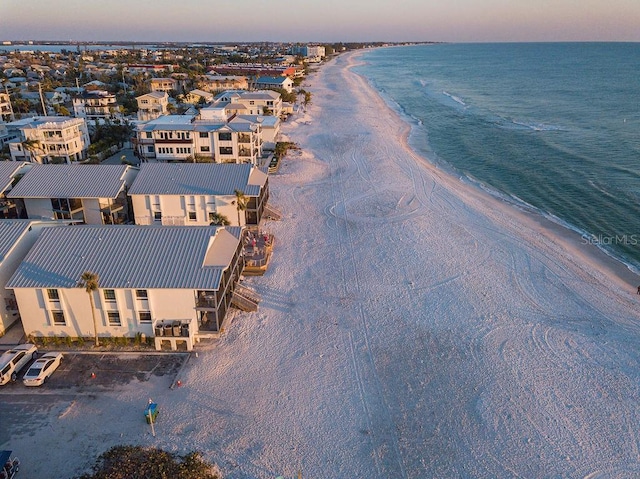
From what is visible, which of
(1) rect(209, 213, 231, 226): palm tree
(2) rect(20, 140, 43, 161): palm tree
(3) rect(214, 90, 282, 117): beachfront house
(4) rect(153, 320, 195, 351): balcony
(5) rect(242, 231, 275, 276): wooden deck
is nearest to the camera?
(4) rect(153, 320, 195, 351): balcony

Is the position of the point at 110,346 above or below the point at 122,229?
below

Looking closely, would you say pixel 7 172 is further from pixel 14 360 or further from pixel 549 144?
pixel 549 144

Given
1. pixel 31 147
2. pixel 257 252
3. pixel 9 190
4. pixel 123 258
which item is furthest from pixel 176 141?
pixel 123 258

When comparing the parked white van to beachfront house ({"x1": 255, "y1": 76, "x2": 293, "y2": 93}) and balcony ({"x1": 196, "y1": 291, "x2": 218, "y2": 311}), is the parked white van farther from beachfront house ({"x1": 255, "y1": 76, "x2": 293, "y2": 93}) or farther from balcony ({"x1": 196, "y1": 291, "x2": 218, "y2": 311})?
beachfront house ({"x1": 255, "y1": 76, "x2": 293, "y2": 93})

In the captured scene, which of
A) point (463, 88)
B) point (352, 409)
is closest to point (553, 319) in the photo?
point (352, 409)

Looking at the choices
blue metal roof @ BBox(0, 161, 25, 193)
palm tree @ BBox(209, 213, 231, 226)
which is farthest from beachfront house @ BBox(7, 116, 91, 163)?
palm tree @ BBox(209, 213, 231, 226)

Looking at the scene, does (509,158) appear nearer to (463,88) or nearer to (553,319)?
(553,319)
